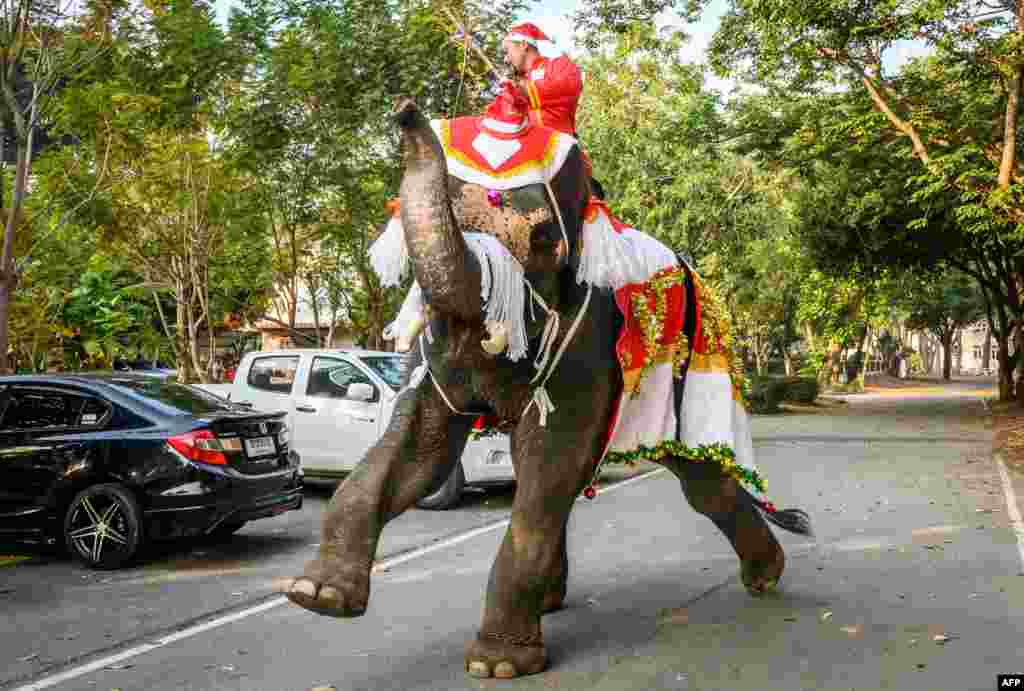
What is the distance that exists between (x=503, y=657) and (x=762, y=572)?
223cm

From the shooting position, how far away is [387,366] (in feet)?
38.9

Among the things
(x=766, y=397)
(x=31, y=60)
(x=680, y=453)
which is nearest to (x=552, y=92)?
(x=680, y=453)

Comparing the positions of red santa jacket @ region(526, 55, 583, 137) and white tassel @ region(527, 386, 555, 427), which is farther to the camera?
red santa jacket @ region(526, 55, 583, 137)

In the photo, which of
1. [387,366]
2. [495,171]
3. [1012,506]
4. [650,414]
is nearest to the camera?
[495,171]

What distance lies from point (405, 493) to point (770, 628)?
2239 mm

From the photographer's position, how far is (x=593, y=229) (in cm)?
485

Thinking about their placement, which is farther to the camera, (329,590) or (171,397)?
(171,397)

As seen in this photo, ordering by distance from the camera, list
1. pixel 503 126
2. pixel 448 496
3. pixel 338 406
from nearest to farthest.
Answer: pixel 503 126
pixel 448 496
pixel 338 406

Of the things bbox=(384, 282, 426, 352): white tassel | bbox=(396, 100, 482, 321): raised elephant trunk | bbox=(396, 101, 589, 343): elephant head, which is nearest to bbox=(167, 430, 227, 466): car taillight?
bbox=(384, 282, 426, 352): white tassel

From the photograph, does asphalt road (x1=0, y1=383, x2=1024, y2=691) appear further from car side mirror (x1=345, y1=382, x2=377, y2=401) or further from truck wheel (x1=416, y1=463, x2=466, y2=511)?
car side mirror (x1=345, y1=382, x2=377, y2=401)

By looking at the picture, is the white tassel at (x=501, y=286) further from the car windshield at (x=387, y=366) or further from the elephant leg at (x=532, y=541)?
the car windshield at (x=387, y=366)

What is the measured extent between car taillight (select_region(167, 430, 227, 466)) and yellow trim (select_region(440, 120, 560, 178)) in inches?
167

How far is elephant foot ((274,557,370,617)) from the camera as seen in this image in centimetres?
418

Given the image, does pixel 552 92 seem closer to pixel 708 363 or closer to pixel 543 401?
pixel 543 401
